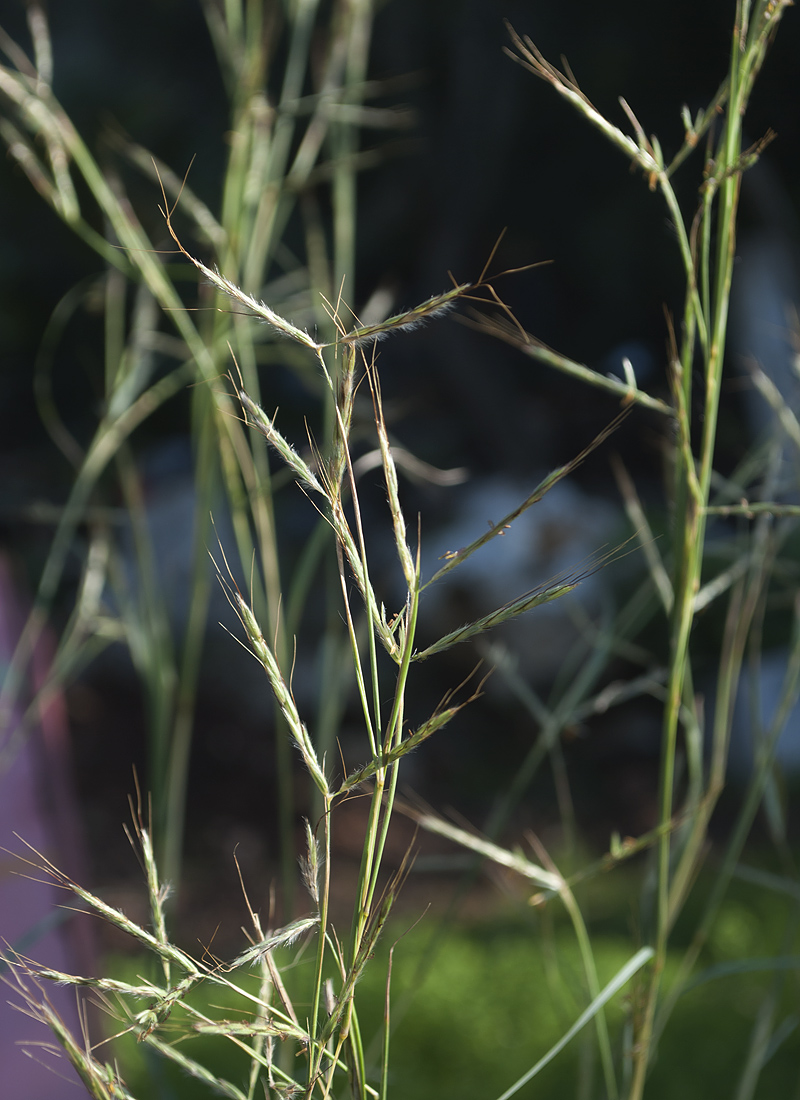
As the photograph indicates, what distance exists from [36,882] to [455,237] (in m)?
3.32

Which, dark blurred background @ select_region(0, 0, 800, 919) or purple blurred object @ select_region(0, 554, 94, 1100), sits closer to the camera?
purple blurred object @ select_region(0, 554, 94, 1100)

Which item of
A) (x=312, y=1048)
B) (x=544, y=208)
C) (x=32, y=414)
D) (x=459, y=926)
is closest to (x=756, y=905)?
(x=459, y=926)

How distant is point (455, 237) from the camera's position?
12.2 feet

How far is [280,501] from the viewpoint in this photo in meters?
3.42

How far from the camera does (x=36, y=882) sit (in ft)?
2.62

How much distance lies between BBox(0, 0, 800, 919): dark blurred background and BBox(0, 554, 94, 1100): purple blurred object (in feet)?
6.45

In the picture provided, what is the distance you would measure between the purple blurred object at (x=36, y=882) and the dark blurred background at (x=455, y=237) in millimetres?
1967

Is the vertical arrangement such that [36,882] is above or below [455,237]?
above

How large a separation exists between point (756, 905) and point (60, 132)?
6.20 feet

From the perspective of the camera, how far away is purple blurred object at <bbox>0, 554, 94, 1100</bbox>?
32.2 inches

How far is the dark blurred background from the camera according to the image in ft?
10.2

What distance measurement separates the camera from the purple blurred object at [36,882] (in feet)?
2.68

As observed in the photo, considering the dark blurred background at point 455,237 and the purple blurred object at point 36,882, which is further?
the dark blurred background at point 455,237

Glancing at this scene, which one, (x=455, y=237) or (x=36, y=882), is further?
(x=455, y=237)
